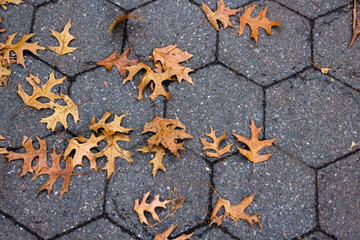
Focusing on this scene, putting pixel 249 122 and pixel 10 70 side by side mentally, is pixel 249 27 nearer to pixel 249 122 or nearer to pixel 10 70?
pixel 249 122

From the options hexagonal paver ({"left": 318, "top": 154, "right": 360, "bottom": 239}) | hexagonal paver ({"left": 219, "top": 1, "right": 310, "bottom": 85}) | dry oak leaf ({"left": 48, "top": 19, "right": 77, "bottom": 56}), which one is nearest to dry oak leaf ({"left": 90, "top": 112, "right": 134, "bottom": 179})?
dry oak leaf ({"left": 48, "top": 19, "right": 77, "bottom": 56})

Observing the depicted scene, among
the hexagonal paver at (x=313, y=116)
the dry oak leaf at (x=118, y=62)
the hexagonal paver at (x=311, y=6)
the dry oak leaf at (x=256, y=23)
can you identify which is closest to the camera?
the hexagonal paver at (x=313, y=116)

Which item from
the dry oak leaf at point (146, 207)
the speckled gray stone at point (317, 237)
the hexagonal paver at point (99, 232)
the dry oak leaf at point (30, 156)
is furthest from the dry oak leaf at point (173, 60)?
the speckled gray stone at point (317, 237)

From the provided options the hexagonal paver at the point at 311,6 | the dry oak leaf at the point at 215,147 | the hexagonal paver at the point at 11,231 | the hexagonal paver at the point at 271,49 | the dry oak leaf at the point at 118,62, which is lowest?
the hexagonal paver at the point at 11,231

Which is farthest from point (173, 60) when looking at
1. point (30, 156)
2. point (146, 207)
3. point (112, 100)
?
point (30, 156)

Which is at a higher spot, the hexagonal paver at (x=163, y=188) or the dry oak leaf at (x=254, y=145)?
the dry oak leaf at (x=254, y=145)

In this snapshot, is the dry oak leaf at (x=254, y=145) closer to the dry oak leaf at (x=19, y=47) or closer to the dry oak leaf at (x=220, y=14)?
the dry oak leaf at (x=220, y=14)
